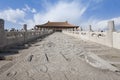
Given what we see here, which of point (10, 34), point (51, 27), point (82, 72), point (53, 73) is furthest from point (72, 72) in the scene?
point (51, 27)

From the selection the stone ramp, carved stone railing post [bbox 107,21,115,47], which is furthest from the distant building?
the stone ramp

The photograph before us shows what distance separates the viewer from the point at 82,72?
3.77m

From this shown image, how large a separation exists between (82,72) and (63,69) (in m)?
0.54

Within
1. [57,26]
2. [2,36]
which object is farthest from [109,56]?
[57,26]

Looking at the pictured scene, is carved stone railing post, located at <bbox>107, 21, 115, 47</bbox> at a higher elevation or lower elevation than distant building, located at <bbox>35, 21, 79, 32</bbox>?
lower

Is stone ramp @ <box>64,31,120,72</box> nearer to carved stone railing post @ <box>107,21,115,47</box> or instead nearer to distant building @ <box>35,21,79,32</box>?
carved stone railing post @ <box>107,21,115,47</box>

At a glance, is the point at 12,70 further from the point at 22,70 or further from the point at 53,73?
the point at 53,73

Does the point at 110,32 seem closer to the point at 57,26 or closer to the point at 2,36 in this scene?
the point at 2,36

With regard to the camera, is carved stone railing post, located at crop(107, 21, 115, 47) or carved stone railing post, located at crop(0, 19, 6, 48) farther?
carved stone railing post, located at crop(107, 21, 115, 47)

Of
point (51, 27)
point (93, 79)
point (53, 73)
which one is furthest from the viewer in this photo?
point (51, 27)

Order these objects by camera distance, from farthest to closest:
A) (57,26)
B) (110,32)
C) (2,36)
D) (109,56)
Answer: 1. (57,26)
2. (110,32)
3. (2,36)
4. (109,56)

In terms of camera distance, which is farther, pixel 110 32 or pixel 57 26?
pixel 57 26

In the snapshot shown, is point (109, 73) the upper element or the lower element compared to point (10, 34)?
lower

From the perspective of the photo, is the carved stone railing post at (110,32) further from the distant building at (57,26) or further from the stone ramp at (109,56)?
the distant building at (57,26)
